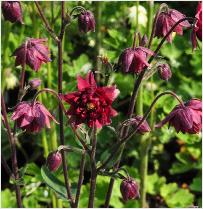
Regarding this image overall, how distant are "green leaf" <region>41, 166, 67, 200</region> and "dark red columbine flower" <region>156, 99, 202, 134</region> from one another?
0.52 m

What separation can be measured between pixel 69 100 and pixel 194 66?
1.84 meters

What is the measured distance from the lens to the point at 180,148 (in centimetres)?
349

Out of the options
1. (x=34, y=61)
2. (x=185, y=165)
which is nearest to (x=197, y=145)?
(x=185, y=165)

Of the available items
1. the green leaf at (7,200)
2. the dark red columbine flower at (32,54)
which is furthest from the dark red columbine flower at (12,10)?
the green leaf at (7,200)

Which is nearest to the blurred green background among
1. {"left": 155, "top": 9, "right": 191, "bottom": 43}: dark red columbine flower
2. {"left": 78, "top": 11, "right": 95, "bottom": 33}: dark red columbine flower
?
{"left": 78, "top": 11, "right": 95, "bottom": 33}: dark red columbine flower

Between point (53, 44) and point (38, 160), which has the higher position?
point (53, 44)

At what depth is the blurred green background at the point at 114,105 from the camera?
2766 millimetres

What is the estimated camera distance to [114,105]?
3.17m

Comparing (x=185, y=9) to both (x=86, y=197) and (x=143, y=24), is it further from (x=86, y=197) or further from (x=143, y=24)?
(x=86, y=197)

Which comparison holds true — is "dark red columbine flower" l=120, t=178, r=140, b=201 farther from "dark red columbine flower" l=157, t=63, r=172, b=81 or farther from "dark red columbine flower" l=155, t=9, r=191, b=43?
"dark red columbine flower" l=155, t=9, r=191, b=43

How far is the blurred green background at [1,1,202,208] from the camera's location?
2.77m

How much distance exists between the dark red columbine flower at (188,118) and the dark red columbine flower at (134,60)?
19cm

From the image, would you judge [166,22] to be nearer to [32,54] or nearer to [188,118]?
[188,118]

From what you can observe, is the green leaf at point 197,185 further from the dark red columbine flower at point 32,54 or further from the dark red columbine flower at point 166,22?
the dark red columbine flower at point 32,54
